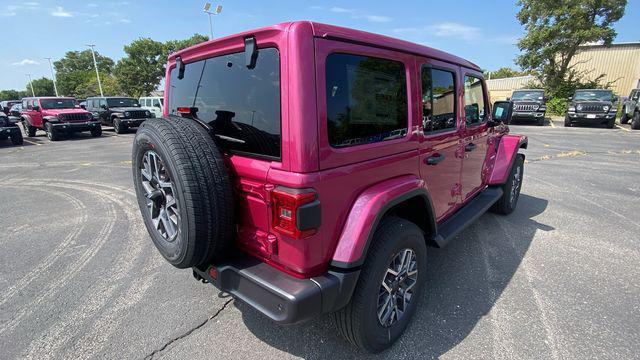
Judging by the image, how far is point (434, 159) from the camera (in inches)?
104

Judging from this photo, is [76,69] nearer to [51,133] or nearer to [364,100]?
[51,133]

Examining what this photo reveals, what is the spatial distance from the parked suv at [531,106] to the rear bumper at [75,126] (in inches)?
835

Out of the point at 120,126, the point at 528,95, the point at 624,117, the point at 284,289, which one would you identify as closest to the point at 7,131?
the point at 120,126

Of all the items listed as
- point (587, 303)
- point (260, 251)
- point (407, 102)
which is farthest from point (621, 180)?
point (260, 251)

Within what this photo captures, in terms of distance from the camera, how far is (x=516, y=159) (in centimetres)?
466

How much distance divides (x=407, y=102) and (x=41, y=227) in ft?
16.3

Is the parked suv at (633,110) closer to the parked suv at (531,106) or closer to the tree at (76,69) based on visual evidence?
the parked suv at (531,106)

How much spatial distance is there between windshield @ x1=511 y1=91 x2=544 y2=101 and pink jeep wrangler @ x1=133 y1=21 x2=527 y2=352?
63.3ft

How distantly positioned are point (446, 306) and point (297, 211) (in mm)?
1748

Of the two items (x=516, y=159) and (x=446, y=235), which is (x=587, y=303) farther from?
(x=516, y=159)

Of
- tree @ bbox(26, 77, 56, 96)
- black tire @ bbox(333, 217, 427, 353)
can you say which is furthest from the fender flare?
tree @ bbox(26, 77, 56, 96)

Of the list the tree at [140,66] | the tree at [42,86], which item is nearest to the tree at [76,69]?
the tree at [42,86]

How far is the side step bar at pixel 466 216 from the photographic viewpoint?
109 inches

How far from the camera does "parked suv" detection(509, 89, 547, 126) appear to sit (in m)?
17.8
